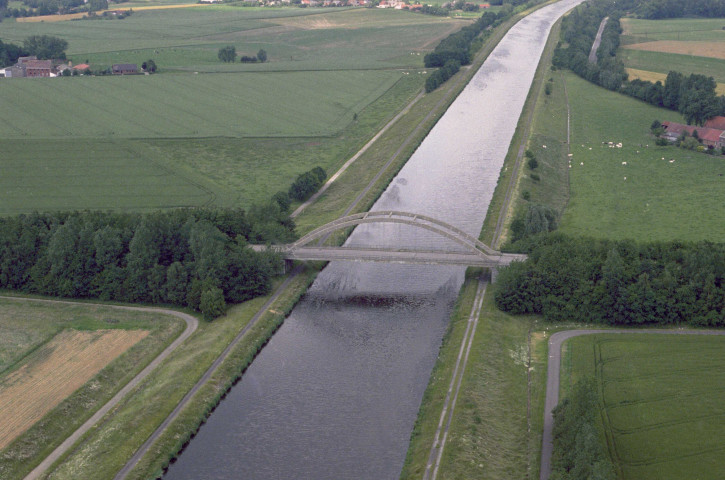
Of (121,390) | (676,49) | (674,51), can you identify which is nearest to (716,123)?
(674,51)

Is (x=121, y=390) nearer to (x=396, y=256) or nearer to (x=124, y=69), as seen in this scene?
(x=396, y=256)

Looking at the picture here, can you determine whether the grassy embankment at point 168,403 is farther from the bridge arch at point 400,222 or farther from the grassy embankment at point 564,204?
the grassy embankment at point 564,204

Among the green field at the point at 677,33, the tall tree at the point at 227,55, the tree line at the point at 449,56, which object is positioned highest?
the tall tree at the point at 227,55

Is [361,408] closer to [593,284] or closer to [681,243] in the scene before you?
[593,284]

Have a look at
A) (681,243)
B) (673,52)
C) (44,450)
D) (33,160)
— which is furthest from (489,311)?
(673,52)

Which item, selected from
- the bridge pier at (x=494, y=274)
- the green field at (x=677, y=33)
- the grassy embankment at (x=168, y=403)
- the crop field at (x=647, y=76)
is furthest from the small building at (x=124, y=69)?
the bridge pier at (x=494, y=274)

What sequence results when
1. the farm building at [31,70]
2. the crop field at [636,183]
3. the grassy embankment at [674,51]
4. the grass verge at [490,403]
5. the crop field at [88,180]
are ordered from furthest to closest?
the grassy embankment at [674,51], the farm building at [31,70], the crop field at [88,180], the crop field at [636,183], the grass verge at [490,403]
